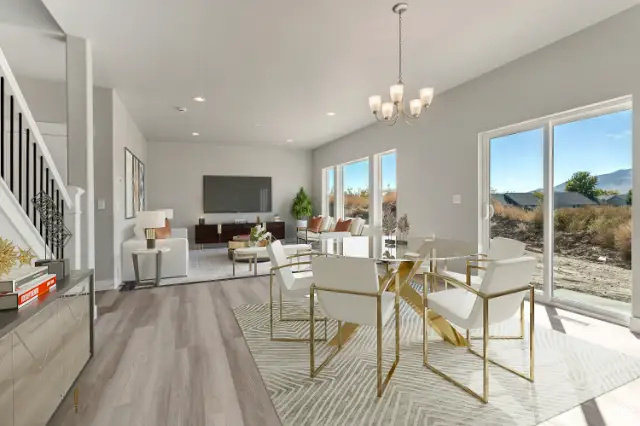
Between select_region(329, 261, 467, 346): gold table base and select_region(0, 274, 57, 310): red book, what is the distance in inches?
73.1

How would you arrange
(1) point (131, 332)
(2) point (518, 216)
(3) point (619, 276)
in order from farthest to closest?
(2) point (518, 216)
(3) point (619, 276)
(1) point (131, 332)

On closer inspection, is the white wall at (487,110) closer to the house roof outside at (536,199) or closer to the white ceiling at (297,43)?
the white ceiling at (297,43)

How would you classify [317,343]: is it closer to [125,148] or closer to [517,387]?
[517,387]

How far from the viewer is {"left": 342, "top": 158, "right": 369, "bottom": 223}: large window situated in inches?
300

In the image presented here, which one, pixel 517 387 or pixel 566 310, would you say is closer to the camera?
pixel 517 387

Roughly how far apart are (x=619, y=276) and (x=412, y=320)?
1968 mm

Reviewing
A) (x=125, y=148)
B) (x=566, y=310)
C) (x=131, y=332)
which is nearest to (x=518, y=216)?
(x=566, y=310)

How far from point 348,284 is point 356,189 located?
20.4 ft

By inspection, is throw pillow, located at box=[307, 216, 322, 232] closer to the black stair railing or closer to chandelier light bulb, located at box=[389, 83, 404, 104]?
chandelier light bulb, located at box=[389, 83, 404, 104]

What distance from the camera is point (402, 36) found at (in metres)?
3.23

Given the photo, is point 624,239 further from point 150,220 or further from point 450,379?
point 150,220

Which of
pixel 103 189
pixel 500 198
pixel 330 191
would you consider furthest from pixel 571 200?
pixel 330 191

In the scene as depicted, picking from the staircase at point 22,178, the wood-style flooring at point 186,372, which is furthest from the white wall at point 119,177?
the staircase at point 22,178

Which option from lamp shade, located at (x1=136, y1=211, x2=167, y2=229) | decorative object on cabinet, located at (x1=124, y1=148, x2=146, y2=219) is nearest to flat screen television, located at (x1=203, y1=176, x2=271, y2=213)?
decorative object on cabinet, located at (x1=124, y1=148, x2=146, y2=219)
